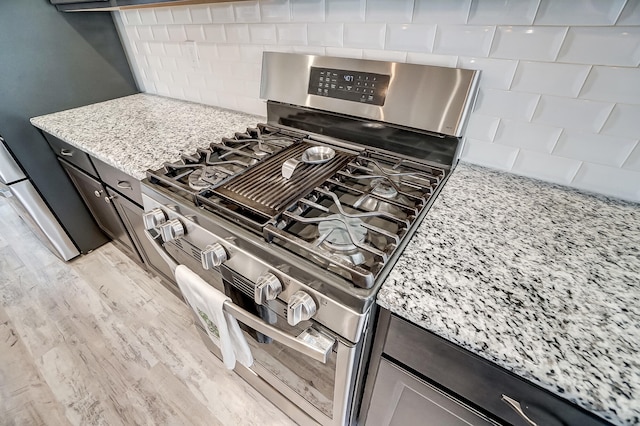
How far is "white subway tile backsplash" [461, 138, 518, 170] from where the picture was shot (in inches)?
32.0

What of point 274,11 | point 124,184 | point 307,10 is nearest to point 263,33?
point 274,11

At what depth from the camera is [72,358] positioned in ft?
4.10

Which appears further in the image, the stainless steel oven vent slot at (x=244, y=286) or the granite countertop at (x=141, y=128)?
the granite countertop at (x=141, y=128)

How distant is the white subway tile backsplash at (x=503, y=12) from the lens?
636mm

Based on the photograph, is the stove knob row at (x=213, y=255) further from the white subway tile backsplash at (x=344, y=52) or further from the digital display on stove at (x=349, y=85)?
the white subway tile backsplash at (x=344, y=52)

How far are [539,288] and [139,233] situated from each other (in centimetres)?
145

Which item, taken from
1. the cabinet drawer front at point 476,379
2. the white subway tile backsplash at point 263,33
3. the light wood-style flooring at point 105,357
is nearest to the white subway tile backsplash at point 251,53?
the white subway tile backsplash at point 263,33

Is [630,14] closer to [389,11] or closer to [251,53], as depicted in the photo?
[389,11]

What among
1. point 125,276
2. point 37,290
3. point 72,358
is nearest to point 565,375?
point 72,358

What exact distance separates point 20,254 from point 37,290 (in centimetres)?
46

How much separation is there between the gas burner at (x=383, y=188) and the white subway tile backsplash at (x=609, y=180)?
508 mm

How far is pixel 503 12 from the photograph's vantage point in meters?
0.66

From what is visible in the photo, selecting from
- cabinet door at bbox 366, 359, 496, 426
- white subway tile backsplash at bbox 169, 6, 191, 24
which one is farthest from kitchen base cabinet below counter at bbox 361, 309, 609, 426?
white subway tile backsplash at bbox 169, 6, 191, 24

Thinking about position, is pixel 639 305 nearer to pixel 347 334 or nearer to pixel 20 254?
pixel 347 334
